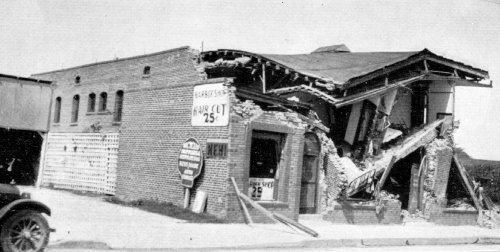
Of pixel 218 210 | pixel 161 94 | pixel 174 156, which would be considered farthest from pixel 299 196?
pixel 161 94

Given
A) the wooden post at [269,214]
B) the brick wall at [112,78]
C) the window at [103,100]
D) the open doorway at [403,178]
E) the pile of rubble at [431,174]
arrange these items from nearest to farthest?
1. the wooden post at [269,214]
2. the pile of rubble at [431,174]
3. the open doorway at [403,178]
4. the brick wall at [112,78]
5. the window at [103,100]

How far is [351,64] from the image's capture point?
2388 cm

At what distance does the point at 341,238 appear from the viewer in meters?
13.5

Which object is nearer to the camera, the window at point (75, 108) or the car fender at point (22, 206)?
the car fender at point (22, 206)

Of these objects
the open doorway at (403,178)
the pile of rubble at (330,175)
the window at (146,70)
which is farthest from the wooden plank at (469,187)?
the window at (146,70)

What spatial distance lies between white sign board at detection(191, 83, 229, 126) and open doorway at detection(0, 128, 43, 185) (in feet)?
17.7

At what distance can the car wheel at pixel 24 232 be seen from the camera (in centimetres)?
826

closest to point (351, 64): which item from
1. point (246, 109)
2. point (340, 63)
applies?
point (340, 63)

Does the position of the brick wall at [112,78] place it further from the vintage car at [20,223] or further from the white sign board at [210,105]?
the vintage car at [20,223]

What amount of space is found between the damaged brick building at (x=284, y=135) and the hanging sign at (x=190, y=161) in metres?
0.19

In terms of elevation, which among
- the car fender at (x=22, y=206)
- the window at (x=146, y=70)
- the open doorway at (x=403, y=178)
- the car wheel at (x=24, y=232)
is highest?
the window at (x=146, y=70)

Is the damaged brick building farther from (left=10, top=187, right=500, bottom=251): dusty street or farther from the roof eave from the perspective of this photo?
(left=10, top=187, right=500, bottom=251): dusty street

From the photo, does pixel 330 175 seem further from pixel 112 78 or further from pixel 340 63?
pixel 112 78

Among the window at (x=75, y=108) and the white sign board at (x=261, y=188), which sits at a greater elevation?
the window at (x=75, y=108)
